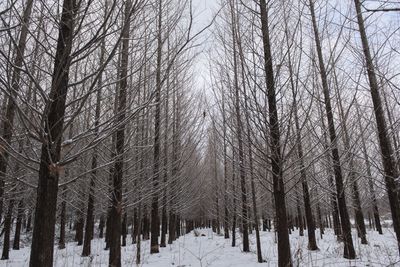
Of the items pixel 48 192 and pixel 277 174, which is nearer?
pixel 48 192

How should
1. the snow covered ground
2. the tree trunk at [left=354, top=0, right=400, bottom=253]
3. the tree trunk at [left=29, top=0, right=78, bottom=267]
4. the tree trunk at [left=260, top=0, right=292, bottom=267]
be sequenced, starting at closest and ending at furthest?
the tree trunk at [left=29, top=0, right=78, bottom=267] < the tree trunk at [left=260, top=0, right=292, bottom=267] < the tree trunk at [left=354, top=0, right=400, bottom=253] < the snow covered ground

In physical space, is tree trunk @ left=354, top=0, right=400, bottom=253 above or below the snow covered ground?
above

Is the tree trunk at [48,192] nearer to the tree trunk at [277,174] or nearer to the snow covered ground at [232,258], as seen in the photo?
the tree trunk at [277,174]

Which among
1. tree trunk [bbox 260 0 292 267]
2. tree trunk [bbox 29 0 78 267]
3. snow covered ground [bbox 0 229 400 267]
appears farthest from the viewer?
snow covered ground [bbox 0 229 400 267]

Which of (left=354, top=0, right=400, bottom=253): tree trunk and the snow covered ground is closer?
(left=354, top=0, right=400, bottom=253): tree trunk

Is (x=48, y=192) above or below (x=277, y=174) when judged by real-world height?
below

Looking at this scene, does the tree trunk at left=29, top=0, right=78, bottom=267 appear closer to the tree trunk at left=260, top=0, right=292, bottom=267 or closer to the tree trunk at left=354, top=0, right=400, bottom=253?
the tree trunk at left=260, top=0, right=292, bottom=267

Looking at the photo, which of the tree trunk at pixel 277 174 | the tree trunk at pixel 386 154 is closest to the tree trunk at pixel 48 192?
the tree trunk at pixel 277 174

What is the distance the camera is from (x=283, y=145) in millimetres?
4215

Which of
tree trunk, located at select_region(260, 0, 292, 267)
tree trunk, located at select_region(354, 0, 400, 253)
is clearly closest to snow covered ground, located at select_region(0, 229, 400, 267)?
tree trunk, located at select_region(260, 0, 292, 267)

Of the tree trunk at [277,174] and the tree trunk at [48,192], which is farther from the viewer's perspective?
the tree trunk at [277,174]

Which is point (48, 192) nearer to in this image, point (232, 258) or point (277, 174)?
point (277, 174)

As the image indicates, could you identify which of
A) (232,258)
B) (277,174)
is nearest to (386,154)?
(277,174)

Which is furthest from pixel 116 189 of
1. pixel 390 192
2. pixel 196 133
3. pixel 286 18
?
pixel 390 192
